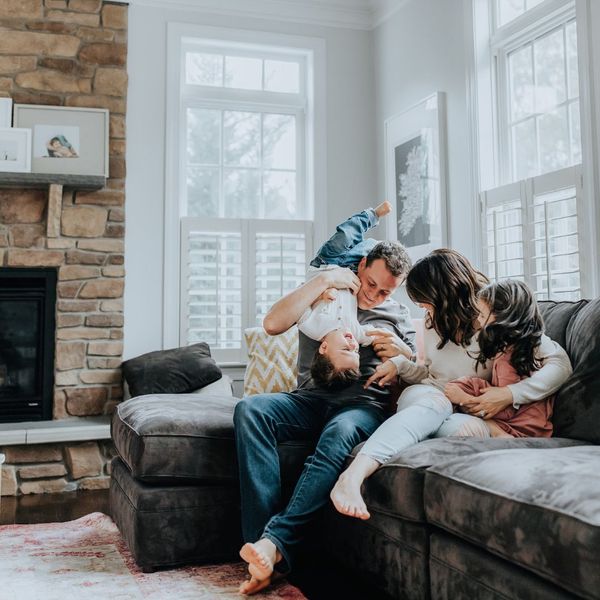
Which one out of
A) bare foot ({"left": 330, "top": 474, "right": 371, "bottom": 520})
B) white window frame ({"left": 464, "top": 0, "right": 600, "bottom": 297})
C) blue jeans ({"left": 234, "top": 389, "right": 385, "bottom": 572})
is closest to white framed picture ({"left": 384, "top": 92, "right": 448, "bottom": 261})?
white window frame ({"left": 464, "top": 0, "right": 600, "bottom": 297})

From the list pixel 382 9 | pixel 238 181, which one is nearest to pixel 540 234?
pixel 238 181

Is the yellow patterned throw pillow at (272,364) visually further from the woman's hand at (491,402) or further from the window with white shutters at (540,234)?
the woman's hand at (491,402)

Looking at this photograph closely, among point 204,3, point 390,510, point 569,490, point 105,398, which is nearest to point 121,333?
point 105,398

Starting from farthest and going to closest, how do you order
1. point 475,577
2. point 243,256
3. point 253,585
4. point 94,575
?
1. point 243,256
2. point 94,575
3. point 253,585
4. point 475,577

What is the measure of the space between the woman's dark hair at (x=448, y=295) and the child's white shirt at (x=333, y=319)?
25 cm

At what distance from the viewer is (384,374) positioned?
230cm

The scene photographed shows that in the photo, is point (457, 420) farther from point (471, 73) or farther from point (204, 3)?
point (204, 3)

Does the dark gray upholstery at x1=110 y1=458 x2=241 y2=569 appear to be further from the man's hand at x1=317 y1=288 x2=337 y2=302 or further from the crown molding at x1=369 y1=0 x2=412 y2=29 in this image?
the crown molding at x1=369 y1=0 x2=412 y2=29

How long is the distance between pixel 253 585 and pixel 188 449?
483 millimetres

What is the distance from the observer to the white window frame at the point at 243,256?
167 inches

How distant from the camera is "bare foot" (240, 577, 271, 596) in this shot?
6.36ft

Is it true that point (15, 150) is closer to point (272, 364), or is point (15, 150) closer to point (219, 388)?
point (219, 388)

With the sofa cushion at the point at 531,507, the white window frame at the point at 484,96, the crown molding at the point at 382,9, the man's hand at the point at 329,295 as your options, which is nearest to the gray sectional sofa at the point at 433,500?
the sofa cushion at the point at 531,507

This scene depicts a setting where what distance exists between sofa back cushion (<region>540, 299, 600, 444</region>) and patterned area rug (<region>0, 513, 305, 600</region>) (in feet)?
2.99
